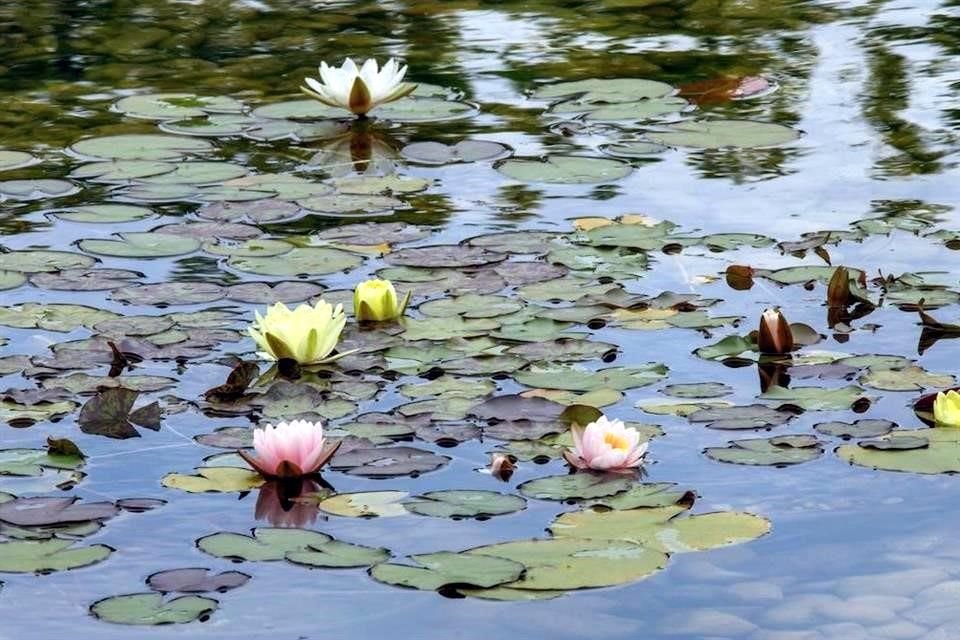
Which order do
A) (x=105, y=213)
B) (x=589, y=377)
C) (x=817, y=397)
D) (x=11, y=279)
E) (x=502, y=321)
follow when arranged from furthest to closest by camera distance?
(x=105, y=213), (x=11, y=279), (x=502, y=321), (x=589, y=377), (x=817, y=397)

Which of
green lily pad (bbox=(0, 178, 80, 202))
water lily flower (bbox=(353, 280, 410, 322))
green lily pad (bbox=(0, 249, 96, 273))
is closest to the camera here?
water lily flower (bbox=(353, 280, 410, 322))

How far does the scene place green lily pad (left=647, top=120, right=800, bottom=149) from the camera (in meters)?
4.80

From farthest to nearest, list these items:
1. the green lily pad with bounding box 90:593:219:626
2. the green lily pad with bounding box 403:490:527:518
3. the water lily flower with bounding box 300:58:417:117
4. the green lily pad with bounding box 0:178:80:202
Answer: the water lily flower with bounding box 300:58:417:117, the green lily pad with bounding box 0:178:80:202, the green lily pad with bounding box 403:490:527:518, the green lily pad with bounding box 90:593:219:626

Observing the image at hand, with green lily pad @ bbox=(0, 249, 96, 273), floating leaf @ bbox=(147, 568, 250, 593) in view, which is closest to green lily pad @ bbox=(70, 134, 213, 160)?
green lily pad @ bbox=(0, 249, 96, 273)

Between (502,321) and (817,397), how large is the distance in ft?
2.39

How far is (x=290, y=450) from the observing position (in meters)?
2.76

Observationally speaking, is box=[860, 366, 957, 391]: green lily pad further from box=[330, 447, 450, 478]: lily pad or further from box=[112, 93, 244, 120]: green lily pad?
box=[112, 93, 244, 120]: green lily pad

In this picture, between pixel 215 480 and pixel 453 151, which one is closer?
pixel 215 480

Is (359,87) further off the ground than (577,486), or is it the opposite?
(359,87)

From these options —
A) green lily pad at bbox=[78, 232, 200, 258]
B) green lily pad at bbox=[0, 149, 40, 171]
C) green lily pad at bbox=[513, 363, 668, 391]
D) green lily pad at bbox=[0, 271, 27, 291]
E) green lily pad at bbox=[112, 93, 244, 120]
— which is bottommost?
green lily pad at bbox=[513, 363, 668, 391]

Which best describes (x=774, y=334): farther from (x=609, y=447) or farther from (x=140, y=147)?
(x=140, y=147)

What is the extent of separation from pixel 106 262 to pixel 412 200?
2.82ft

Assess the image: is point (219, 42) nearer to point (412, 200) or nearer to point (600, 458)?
point (412, 200)

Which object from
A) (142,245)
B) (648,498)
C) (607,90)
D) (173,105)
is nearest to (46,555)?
(648,498)
